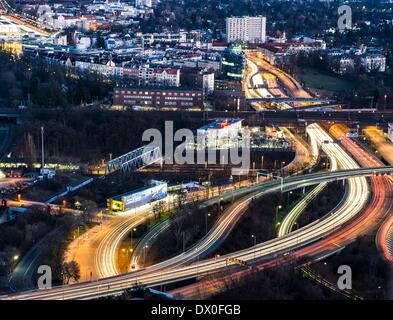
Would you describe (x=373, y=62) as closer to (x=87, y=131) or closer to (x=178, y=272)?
(x=87, y=131)

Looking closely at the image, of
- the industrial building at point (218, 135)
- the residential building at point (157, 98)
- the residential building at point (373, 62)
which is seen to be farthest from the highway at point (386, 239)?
the residential building at point (373, 62)

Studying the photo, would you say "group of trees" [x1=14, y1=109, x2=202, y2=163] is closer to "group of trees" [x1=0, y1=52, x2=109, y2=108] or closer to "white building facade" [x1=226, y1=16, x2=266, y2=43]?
"group of trees" [x1=0, y1=52, x2=109, y2=108]

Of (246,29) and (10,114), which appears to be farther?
(246,29)

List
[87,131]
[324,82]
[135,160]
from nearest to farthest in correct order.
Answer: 1. [135,160]
2. [87,131]
3. [324,82]

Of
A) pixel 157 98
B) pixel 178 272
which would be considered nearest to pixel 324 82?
pixel 157 98

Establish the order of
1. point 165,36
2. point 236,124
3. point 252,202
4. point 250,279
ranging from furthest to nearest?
point 165,36, point 236,124, point 252,202, point 250,279

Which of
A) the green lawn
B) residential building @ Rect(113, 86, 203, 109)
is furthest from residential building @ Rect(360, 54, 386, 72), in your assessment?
residential building @ Rect(113, 86, 203, 109)
